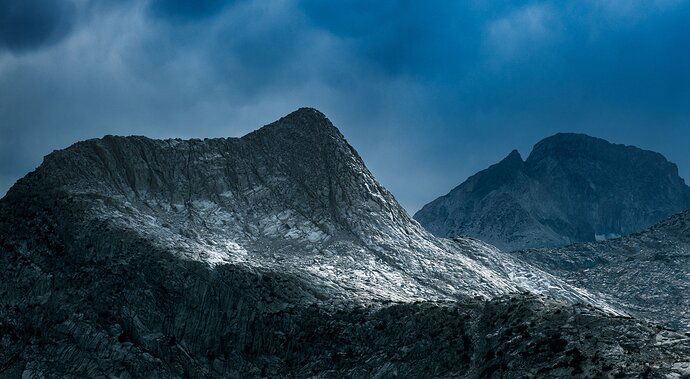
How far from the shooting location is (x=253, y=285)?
280 ft

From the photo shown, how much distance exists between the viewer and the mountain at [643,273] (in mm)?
152750

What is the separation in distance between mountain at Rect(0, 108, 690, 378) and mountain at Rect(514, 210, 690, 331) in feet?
75.5

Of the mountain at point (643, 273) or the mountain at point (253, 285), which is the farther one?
the mountain at point (643, 273)

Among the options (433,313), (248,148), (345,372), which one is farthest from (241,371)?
(248,148)

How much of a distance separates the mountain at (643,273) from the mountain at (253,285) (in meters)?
23.0

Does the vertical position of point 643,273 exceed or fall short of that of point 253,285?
it exceeds it

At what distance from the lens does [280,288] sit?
85.2 meters

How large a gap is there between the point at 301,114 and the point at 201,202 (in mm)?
49292

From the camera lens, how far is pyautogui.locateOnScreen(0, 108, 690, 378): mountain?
60.7 metres

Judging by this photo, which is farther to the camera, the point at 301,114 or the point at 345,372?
the point at 301,114

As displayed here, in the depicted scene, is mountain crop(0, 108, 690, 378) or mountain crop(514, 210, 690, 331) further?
mountain crop(514, 210, 690, 331)

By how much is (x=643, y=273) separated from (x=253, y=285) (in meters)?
127

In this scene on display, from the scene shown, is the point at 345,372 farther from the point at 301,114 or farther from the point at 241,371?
the point at 301,114

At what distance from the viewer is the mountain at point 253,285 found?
6069 centimetres
